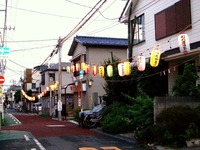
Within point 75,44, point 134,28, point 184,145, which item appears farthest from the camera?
point 75,44

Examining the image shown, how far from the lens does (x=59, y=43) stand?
1368 inches

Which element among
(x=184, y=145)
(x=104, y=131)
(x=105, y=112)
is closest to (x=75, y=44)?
(x=105, y=112)

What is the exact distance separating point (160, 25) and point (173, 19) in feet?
4.22

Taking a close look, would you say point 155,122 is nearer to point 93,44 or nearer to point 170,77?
point 170,77

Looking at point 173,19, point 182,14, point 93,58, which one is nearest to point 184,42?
point 182,14

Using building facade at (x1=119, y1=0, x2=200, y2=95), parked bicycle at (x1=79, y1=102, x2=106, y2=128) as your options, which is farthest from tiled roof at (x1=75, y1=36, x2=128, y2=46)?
parked bicycle at (x1=79, y1=102, x2=106, y2=128)

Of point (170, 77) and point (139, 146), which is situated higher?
point (170, 77)

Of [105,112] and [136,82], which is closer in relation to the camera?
[136,82]

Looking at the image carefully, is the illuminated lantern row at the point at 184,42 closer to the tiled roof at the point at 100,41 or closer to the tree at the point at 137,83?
the tree at the point at 137,83

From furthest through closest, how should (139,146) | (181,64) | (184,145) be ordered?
(181,64) → (139,146) → (184,145)

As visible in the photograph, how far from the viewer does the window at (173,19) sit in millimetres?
17219

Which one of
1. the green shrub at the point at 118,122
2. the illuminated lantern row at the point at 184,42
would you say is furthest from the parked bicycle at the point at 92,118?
the illuminated lantern row at the point at 184,42

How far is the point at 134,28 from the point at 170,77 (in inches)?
177

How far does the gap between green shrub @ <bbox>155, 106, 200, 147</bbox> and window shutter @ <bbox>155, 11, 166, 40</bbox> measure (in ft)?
22.2
